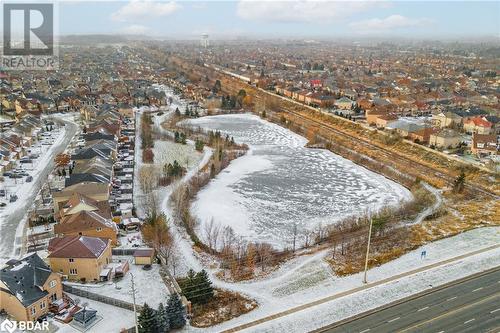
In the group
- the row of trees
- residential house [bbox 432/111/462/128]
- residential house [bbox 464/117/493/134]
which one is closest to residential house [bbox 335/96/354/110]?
residential house [bbox 432/111/462/128]

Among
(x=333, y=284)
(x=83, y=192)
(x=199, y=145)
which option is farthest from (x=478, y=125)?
(x=83, y=192)

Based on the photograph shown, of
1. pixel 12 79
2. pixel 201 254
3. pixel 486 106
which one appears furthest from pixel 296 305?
pixel 12 79

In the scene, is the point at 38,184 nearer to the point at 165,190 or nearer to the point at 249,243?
the point at 165,190

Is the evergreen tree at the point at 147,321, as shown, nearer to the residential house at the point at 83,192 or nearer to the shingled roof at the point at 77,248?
the shingled roof at the point at 77,248

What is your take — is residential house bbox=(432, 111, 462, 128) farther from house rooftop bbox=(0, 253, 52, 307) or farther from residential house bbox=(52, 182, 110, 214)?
house rooftop bbox=(0, 253, 52, 307)

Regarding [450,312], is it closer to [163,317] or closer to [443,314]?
[443,314]
